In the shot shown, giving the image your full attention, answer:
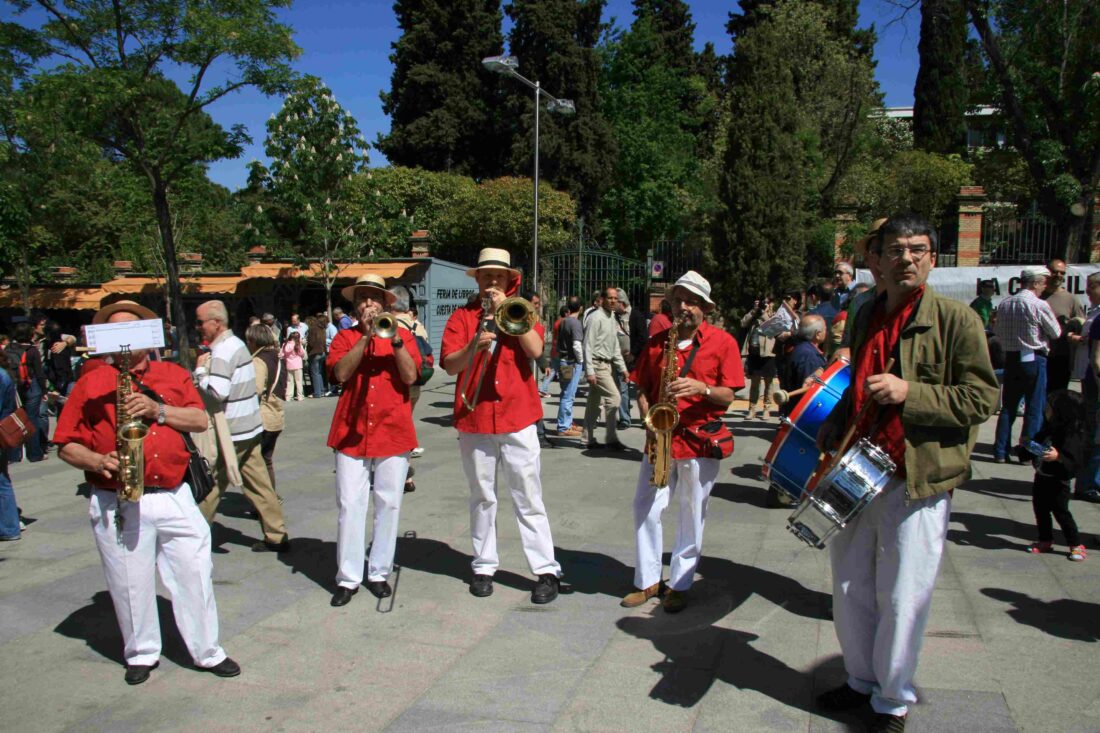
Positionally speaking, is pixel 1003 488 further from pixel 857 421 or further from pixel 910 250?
pixel 910 250

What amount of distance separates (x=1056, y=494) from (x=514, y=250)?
82.6 ft

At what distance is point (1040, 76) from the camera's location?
→ 21219 millimetres

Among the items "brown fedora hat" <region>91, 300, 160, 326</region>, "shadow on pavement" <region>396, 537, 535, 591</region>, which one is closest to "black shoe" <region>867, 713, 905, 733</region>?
"shadow on pavement" <region>396, 537, 535, 591</region>

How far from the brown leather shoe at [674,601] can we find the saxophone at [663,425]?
0.66m

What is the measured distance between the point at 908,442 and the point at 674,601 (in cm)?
192

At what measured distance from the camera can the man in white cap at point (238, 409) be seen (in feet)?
18.3

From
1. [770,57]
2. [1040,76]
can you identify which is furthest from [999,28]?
[770,57]

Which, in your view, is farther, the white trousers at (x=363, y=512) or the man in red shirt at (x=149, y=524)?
the white trousers at (x=363, y=512)

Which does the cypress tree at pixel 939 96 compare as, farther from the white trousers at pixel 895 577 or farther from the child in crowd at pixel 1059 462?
the white trousers at pixel 895 577

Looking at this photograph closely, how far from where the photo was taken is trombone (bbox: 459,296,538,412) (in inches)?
188

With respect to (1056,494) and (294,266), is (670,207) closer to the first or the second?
(294,266)

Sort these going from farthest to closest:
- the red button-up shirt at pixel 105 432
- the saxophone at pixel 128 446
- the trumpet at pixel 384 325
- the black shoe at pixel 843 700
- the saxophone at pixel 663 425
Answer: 1. the trumpet at pixel 384 325
2. the saxophone at pixel 663 425
3. the red button-up shirt at pixel 105 432
4. the saxophone at pixel 128 446
5. the black shoe at pixel 843 700

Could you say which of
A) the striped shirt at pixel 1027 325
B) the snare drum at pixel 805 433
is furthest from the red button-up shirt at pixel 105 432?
the striped shirt at pixel 1027 325

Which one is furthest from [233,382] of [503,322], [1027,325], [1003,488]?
[1027,325]
